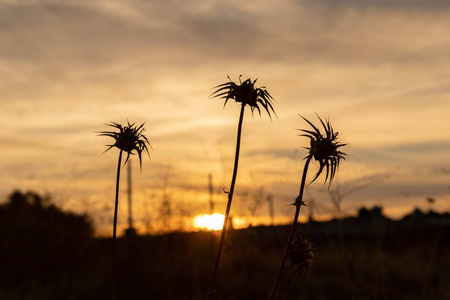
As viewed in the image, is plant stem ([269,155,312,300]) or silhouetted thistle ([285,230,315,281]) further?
silhouetted thistle ([285,230,315,281])

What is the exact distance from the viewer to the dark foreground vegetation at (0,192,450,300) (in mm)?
8781

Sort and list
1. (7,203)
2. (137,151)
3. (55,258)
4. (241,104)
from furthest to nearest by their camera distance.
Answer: (7,203) → (55,258) → (137,151) → (241,104)

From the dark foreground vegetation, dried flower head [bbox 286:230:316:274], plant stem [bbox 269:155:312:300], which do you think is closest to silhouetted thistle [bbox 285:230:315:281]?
dried flower head [bbox 286:230:316:274]

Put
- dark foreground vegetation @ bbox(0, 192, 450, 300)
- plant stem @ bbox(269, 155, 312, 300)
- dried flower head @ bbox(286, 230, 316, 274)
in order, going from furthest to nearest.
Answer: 1. dark foreground vegetation @ bbox(0, 192, 450, 300)
2. dried flower head @ bbox(286, 230, 316, 274)
3. plant stem @ bbox(269, 155, 312, 300)

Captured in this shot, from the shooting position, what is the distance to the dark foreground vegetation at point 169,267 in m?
8.78

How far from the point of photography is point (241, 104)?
2428 millimetres

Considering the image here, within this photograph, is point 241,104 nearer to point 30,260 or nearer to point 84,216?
point 30,260

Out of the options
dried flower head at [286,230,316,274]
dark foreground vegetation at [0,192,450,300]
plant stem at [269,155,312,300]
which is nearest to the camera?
plant stem at [269,155,312,300]

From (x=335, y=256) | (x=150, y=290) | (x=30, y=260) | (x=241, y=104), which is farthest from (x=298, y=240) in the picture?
(x=335, y=256)

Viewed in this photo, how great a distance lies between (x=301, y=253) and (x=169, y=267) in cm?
731

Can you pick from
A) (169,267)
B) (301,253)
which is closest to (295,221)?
(301,253)

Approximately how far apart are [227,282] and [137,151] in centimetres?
702

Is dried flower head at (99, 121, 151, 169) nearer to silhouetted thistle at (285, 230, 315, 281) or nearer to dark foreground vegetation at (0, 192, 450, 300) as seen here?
silhouetted thistle at (285, 230, 315, 281)

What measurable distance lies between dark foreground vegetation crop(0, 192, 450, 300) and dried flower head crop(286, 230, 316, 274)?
5618 millimetres
